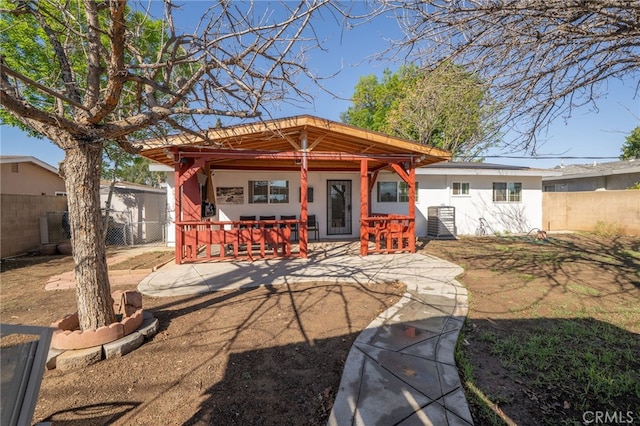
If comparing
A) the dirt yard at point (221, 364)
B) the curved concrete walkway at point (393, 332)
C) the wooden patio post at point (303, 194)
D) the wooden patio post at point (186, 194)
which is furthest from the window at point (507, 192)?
the wooden patio post at point (186, 194)

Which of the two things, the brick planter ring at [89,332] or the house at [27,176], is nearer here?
the brick planter ring at [89,332]

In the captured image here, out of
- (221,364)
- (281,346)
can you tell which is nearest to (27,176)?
(221,364)

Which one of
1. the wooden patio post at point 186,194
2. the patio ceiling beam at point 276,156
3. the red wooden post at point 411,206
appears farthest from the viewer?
the red wooden post at point 411,206

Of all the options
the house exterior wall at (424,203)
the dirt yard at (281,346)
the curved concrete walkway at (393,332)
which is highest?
the house exterior wall at (424,203)

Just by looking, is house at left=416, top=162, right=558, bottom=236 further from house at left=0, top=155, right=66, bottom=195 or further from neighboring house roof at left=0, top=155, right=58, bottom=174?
neighboring house roof at left=0, top=155, right=58, bottom=174

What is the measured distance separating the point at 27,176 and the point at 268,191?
29.8 ft

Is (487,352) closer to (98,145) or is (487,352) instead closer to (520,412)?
(520,412)

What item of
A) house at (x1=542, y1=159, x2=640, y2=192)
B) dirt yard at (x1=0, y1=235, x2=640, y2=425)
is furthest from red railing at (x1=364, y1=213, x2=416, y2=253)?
Answer: house at (x1=542, y1=159, x2=640, y2=192)

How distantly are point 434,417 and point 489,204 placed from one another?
1128 cm

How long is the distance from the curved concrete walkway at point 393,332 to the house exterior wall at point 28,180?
785 centimetres

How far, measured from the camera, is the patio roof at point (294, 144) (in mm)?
5594

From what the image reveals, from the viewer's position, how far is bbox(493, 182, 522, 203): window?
36.7ft

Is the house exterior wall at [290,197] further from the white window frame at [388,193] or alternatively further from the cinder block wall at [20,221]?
the cinder block wall at [20,221]

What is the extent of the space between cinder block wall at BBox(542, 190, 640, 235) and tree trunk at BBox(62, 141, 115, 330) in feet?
52.5
